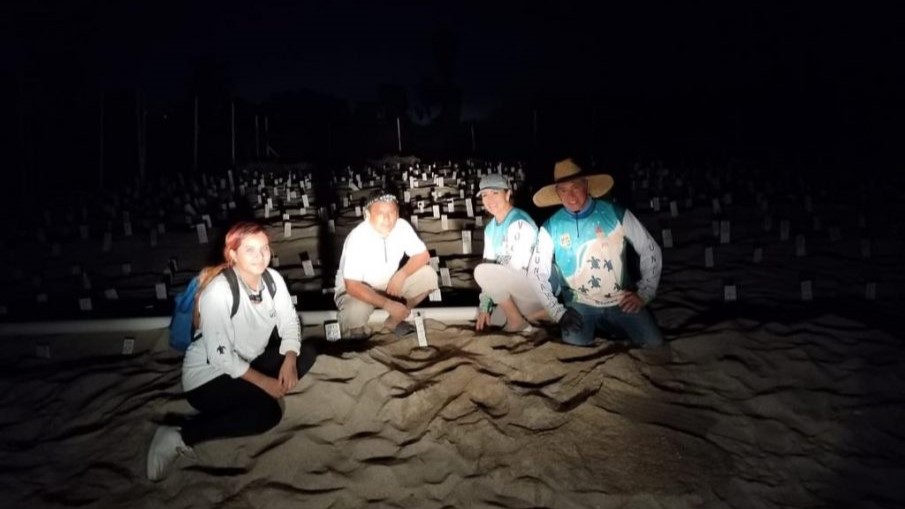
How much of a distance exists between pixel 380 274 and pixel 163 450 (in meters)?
2.20

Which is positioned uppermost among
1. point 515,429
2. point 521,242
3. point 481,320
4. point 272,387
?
point 521,242

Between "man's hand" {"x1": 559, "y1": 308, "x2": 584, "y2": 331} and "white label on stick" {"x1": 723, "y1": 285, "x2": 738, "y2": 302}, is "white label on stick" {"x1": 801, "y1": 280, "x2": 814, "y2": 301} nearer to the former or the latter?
"white label on stick" {"x1": 723, "y1": 285, "x2": 738, "y2": 302}

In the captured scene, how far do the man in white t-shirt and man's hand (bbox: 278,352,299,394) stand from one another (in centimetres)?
102

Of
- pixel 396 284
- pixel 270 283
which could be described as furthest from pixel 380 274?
pixel 270 283

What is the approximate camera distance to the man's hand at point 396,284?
4617mm

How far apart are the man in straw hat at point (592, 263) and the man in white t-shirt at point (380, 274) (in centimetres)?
122

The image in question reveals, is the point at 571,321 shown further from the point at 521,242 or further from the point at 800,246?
the point at 800,246

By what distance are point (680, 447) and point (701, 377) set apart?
85cm

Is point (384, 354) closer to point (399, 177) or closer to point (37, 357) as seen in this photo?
point (37, 357)

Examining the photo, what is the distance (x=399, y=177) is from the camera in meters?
17.7

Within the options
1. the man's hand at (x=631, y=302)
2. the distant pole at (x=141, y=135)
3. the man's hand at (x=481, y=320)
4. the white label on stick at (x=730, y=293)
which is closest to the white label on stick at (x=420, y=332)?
the man's hand at (x=481, y=320)

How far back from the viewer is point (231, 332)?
3039 millimetres

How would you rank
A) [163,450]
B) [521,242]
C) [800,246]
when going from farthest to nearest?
[800,246] → [521,242] → [163,450]


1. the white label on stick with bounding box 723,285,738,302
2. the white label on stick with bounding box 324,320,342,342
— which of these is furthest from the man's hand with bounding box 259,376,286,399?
the white label on stick with bounding box 723,285,738,302
